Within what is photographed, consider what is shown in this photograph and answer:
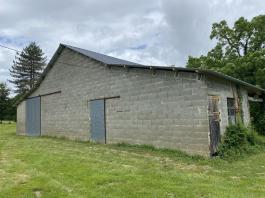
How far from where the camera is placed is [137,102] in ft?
41.4

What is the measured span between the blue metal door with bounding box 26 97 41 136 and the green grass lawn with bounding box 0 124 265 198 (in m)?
9.80

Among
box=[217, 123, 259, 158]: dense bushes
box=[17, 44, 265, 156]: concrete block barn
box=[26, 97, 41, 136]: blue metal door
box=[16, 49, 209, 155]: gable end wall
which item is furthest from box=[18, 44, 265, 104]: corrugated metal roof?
box=[217, 123, 259, 158]: dense bushes

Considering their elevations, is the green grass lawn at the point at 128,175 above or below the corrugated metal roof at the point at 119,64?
below

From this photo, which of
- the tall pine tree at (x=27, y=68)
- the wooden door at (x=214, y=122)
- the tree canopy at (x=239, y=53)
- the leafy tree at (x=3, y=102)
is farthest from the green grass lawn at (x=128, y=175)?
the tall pine tree at (x=27, y=68)

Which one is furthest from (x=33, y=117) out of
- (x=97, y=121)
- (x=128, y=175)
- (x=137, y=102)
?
(x=128, y=175)

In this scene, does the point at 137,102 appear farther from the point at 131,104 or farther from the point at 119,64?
the point at 119,64

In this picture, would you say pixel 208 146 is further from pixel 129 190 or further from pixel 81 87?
pixel 81 87

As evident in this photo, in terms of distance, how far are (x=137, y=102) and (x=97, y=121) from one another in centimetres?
312

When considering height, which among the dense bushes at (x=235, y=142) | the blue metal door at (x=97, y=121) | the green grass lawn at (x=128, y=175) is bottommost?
the green grass lawn at (x=128, y=175)

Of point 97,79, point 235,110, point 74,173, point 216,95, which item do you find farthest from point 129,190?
point 97,79

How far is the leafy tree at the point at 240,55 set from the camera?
21.3 meters

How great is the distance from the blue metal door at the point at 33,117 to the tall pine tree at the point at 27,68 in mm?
36520

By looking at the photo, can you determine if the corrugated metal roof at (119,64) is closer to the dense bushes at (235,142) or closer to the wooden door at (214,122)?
the wooden door at (214,122)

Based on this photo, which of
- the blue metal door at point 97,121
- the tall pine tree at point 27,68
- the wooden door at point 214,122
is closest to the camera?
the wooden door at point 214,122
